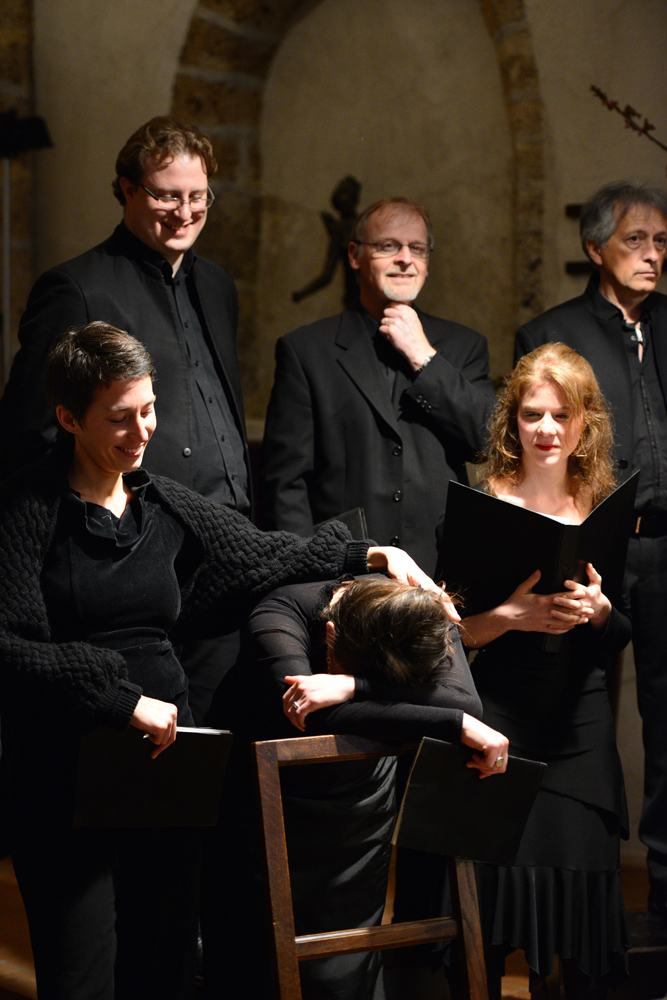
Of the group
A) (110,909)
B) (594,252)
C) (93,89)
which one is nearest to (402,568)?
(110,909)

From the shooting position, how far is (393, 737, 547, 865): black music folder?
5.92ft

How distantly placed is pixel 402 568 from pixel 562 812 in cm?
63

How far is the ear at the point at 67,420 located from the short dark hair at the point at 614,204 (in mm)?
1612

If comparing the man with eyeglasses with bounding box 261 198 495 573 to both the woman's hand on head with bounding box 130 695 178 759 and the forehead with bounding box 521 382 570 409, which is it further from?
the woman's hand on head with bounding box 130 695 178 759

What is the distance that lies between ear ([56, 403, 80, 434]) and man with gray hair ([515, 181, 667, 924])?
137 cm

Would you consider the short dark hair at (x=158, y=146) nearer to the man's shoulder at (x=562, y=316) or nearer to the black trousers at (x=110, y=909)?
the man's shoulder at (x=562, y=316)

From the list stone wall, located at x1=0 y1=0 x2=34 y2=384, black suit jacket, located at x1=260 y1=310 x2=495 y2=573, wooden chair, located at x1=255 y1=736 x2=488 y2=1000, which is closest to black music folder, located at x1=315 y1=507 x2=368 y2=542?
black suit jacket, located at x1=260 y1=310 x2=495 y2=573

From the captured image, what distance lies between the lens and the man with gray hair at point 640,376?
2859 mm

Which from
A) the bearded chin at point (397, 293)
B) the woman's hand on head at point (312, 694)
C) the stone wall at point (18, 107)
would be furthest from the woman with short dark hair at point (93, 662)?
the stone wall at point (18, 107)

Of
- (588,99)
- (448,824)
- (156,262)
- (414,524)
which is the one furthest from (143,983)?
(588,99)

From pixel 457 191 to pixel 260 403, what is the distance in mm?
1218

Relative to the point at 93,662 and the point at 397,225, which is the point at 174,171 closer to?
the point at 397,225

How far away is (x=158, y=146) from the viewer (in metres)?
2.62

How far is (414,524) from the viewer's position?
112 inches
